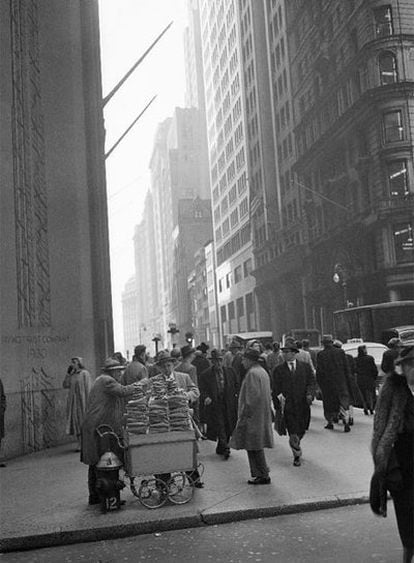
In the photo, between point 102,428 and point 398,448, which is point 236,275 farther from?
point 398,448

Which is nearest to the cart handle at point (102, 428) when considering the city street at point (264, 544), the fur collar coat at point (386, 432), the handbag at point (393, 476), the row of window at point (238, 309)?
the city street at point (264, 544)

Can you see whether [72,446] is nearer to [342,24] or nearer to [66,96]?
[66,96]

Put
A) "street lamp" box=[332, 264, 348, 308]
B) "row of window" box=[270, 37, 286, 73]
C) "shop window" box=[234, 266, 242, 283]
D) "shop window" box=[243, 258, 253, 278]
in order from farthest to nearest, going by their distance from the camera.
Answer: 1. "shop window" box=[234, 266, 242, 283]
2. "shop window" box=[243, 258, 253, 278]
3. "row of window" box=[270, 37, 286, 73]
4. "street lamp" box=[332, 264, 348, 308]

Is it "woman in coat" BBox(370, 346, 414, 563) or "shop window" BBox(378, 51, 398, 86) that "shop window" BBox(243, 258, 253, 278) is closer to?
"shop window" BBox(378, 51, 398, 86)

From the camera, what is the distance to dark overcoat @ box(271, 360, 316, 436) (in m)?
9.15

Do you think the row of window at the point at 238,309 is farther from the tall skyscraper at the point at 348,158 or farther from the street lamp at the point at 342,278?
the street lamp at the point at 342,278

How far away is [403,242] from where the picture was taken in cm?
3219

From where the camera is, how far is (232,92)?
71.9 m

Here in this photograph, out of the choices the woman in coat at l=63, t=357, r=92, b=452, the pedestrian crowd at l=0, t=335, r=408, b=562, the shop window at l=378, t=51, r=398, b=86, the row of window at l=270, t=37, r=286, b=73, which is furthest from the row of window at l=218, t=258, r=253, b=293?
the woman in coat at l=63, t=357, r=92, b=452

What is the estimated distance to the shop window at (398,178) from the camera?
1284 inches

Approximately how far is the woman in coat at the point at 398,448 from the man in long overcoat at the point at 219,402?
580 cm

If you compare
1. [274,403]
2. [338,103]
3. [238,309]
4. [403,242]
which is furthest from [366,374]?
[238,309]

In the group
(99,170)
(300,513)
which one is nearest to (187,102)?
(99,170)

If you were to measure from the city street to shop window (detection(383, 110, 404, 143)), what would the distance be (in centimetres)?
2982
